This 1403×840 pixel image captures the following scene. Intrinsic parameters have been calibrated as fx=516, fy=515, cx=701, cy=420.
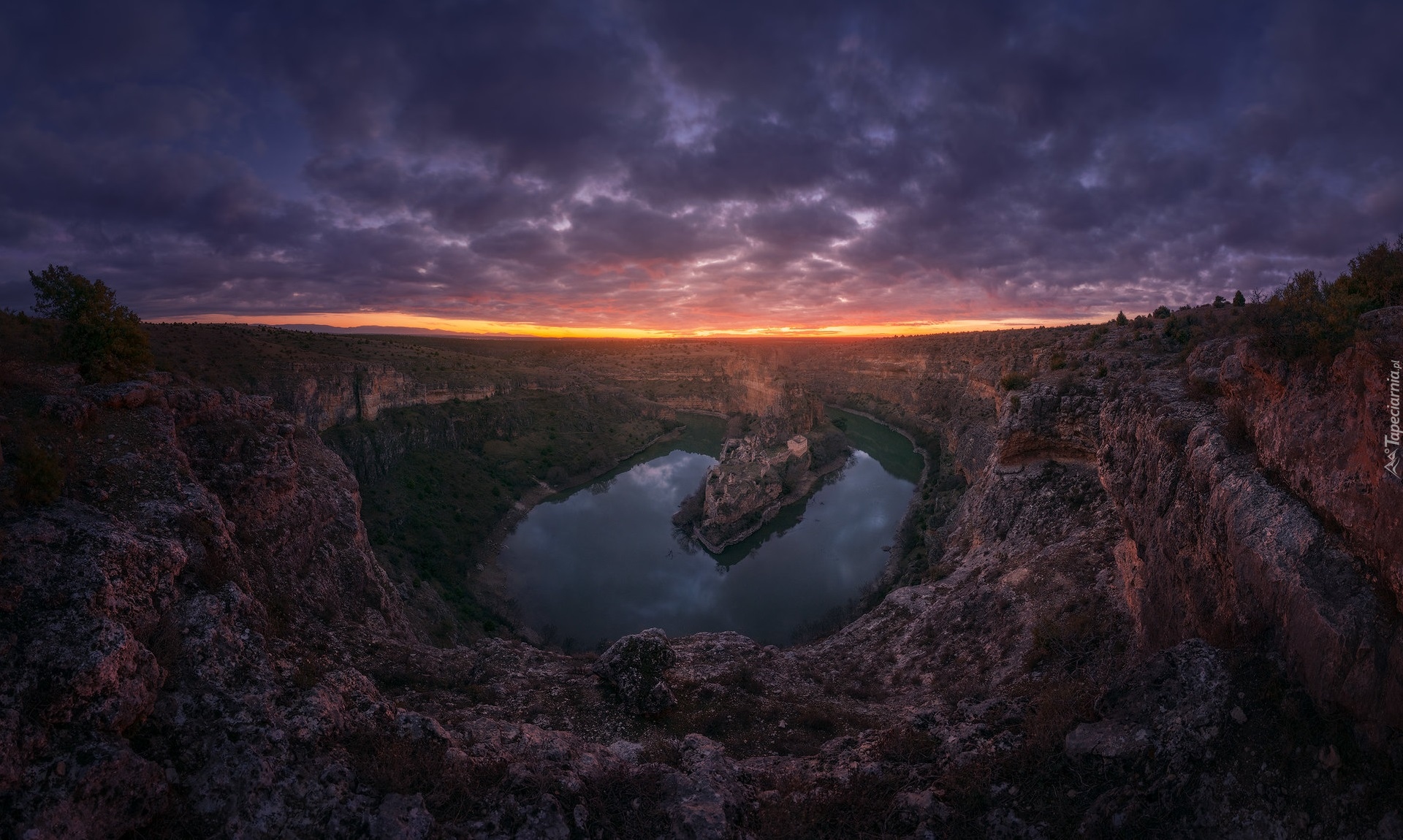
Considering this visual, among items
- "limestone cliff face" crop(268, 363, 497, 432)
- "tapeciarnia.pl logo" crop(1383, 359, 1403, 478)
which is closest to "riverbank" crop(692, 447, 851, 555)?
"limestone cliff face" crop(268, 363, 497, 432)

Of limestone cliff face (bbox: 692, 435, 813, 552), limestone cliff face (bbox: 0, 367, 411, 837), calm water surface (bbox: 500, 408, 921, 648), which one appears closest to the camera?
limestone cliff face (bbox: 0, 367, 411, 837)

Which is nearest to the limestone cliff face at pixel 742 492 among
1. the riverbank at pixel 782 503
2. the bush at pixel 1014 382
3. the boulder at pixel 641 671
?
the riverbank at pixel 782 503

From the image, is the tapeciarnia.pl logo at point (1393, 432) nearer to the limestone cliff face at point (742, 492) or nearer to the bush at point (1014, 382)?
the bush at point (1014, 382)

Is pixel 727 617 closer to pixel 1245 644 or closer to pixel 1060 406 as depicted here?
pixel 1060 406

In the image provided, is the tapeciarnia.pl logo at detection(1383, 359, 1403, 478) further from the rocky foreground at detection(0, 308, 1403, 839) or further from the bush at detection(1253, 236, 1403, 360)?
the bush at detection(1253, 236, 1403, 360)

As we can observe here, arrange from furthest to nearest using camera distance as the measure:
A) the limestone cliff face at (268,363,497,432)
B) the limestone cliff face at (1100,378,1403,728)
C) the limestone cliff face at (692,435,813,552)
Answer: the limestone cliff face at (692,435,813,552) → the limestone cliff face at (268,363,497,432) → the limestone cliff face at (1100,378,1403,728)

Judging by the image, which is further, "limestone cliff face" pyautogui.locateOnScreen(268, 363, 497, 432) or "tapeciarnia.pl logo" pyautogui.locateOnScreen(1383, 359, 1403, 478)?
"limestone cliff face" pyautogui.locateOnScreen(268, 363, 497, 432)

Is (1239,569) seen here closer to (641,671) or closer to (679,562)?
(641,671)
